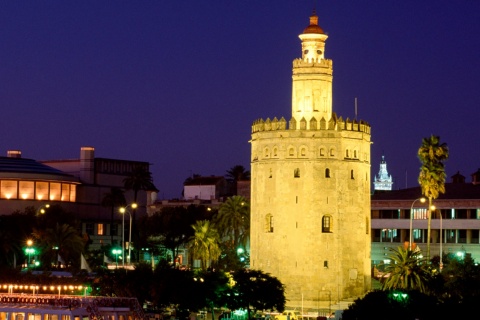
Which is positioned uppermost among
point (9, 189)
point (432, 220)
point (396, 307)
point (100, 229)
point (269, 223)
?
point (9, 189)

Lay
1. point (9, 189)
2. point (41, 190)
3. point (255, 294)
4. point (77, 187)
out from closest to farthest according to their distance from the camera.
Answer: point (255, 294) < point (9, 189) < point (41, 190) < point (77, 187)

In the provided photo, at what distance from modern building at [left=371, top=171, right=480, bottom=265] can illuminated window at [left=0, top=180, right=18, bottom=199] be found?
42529mm

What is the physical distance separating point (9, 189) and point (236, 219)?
3760 cm

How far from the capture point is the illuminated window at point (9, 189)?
142m

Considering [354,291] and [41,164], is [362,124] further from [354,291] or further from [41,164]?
[41,164]

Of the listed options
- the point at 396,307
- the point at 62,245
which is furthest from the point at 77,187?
the point at 396,307

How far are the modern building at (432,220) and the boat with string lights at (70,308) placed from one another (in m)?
52.2

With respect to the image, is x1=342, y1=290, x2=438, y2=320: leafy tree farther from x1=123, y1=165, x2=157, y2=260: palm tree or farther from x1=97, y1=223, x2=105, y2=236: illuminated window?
x1=97, y1=223, x2=105, y2=236: illuminated window

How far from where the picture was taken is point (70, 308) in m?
59.9

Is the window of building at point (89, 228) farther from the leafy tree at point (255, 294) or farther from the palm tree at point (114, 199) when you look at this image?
the leafy tree at point (255, 294)

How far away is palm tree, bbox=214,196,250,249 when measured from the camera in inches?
4515

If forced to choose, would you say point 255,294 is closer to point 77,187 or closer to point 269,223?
point 269,223

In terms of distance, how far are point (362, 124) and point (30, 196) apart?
5927 cm

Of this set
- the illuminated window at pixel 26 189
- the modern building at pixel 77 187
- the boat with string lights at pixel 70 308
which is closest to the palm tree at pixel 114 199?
the modern building at pixel 77 187
